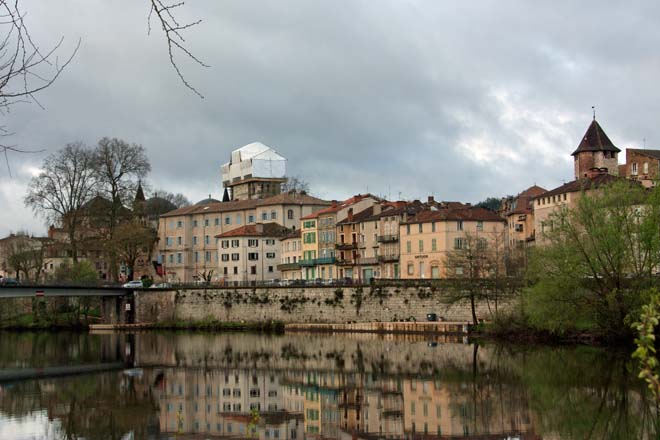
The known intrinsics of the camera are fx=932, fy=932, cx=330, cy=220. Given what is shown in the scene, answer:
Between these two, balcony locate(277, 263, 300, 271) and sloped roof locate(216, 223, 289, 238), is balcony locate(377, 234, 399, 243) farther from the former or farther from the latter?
sloped roof locate(216, 223, 289, 238)

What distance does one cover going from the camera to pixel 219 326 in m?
74.3

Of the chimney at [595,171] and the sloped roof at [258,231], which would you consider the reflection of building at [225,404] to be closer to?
the sloped roof at [258,231]

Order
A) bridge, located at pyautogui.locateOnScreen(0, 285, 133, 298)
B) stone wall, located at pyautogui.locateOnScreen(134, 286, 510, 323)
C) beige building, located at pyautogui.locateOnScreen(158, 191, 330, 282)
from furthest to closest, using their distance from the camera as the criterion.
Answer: beige building, located at pyautogui.locateOnScreen(158, 191, 330, 282) → stone wall, located at pyautogui.locateOnScreen(134, 286, 510, 323) → bridge, located at pyautogui.locateOnScreen(0, 285, 133, 298)

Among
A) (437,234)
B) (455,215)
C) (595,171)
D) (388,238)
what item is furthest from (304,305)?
(595,171)

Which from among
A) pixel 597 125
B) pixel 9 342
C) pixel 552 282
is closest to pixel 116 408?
pixel 552 282

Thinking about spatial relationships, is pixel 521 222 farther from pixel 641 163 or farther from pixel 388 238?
pixel 388 238

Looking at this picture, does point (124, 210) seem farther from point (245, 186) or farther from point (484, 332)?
point (484, 332)

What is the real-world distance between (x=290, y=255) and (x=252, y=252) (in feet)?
12.5

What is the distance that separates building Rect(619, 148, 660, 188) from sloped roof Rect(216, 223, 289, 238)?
32.4 meters

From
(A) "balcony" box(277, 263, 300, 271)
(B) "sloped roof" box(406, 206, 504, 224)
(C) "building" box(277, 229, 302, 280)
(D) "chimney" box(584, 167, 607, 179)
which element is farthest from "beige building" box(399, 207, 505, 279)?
(C) "building" box(277, 229, 302, 280)

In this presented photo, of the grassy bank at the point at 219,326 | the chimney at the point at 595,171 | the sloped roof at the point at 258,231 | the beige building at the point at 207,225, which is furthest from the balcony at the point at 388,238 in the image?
the chimney at the point at 595,171

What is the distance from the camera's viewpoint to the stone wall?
65.8 m

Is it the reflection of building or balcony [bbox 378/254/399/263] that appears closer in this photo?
the reflection of building

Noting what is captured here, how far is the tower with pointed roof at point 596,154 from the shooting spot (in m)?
84.4
